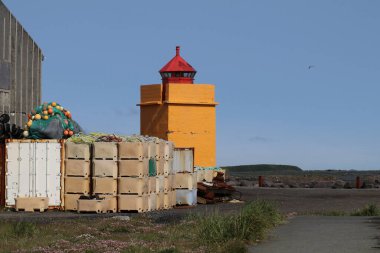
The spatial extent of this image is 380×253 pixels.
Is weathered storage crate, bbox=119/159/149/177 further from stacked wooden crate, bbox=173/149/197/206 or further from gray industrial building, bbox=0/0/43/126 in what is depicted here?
gray industrial building, bbox=0/0/43/126

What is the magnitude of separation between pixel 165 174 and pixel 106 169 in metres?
3.47

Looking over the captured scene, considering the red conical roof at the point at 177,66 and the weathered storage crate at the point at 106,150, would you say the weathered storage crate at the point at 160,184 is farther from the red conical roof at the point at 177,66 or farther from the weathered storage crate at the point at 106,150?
the red conical roof at the point at 177,66

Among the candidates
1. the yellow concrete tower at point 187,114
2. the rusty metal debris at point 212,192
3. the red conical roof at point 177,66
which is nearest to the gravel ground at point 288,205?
the rusty metal debris at point 212,192

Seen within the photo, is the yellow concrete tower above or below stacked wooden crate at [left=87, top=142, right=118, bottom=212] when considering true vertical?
above

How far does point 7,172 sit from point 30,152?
3.57 ft

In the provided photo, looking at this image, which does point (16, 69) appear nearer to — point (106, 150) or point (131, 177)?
point (106, 150)

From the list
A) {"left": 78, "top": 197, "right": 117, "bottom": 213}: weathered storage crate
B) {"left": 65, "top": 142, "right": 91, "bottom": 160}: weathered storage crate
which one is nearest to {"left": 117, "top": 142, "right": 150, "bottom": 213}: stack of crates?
{"left": 78, "top": 197, "right": 117, "bottom": 213}: weathered storage crate

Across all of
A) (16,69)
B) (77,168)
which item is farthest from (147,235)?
(16,69)

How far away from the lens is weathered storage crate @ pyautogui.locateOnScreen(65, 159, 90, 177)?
85.0 feet

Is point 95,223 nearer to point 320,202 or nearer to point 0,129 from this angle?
point 0,129

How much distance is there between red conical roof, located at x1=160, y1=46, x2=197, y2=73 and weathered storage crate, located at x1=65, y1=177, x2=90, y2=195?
69.8ft

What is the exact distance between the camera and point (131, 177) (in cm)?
2559

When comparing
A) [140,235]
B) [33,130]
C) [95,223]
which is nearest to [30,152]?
[33,130]

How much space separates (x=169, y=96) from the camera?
4547 cm
